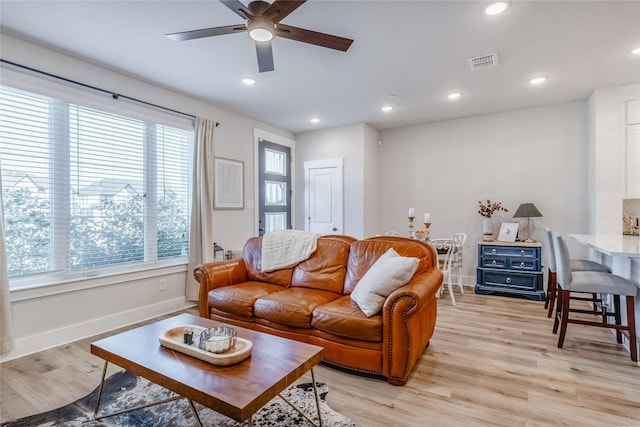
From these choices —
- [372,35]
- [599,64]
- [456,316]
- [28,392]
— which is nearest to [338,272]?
[456,316]

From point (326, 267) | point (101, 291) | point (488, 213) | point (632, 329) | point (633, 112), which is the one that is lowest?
point (632, 329)

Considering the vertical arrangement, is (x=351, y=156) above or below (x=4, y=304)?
above

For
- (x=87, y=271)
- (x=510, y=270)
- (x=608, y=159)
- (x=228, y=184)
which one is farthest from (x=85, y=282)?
(x=608, y=159)

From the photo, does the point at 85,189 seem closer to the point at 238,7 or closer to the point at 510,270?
the point at 238,7

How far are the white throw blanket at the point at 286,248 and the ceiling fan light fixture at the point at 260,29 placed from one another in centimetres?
187

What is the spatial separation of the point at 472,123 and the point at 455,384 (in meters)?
4.21

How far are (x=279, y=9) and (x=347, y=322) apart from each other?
6.96 ft

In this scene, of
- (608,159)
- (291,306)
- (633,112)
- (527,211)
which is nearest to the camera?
(291,306)

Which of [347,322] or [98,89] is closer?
[347,322]

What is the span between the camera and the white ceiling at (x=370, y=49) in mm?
2387

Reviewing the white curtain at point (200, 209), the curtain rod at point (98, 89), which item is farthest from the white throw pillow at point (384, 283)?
the curtain rod at point (98, 89)

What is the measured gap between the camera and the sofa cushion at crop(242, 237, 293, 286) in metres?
3.29

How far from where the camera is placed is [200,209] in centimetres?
416

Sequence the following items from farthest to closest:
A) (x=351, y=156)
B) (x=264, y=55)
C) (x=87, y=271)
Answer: (x=351, y=156) < (x=87, y=271) < (x=264, y=55)
